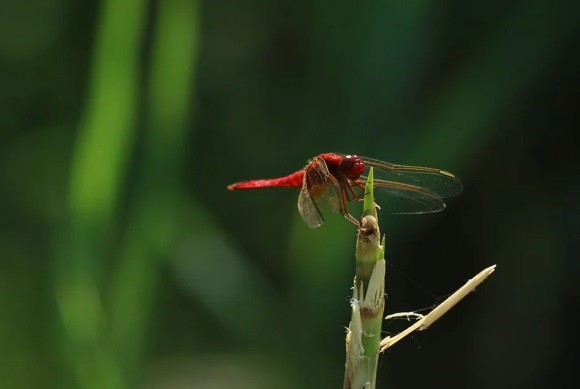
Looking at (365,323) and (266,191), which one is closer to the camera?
(365,323)

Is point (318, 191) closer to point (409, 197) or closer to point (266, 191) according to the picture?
point (409, 197)

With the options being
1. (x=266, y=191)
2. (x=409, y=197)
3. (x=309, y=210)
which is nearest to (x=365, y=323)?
(x=309, y=210)

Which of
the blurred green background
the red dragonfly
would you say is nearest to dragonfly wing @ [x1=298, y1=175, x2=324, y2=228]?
the red dragonfly

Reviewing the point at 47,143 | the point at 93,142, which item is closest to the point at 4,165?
the point at 47,143

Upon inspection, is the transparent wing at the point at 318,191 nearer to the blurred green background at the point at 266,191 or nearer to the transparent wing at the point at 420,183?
the transparent wing at the point at 420,183

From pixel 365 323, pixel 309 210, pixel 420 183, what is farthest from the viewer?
pixel 420 183

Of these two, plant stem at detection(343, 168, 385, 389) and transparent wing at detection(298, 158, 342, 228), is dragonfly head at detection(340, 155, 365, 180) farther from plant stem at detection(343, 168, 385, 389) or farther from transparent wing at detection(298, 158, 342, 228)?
plant stem at detection(343, 168, 385, 389)

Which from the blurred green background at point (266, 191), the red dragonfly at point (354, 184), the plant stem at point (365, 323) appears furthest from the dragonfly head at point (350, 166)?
the plant stem at point (365, 323)

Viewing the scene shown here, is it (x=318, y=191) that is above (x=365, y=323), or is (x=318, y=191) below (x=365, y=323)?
above
